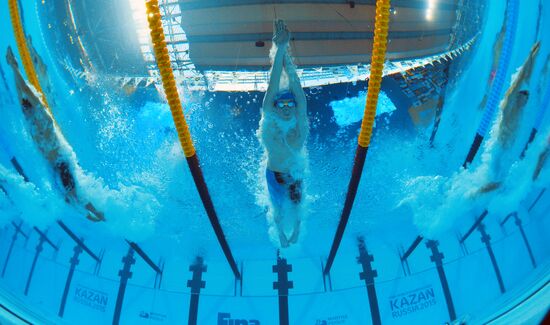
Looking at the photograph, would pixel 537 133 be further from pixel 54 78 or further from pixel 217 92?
pixel 54 78

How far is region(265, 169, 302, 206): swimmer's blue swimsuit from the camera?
118cm

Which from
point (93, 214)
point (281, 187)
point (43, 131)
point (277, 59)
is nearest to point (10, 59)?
point (43, 131)

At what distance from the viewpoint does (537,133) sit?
105 centimetres

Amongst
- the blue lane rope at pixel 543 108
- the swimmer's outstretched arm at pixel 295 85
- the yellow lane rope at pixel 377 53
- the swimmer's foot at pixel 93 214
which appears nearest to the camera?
the yellow lane rope at pixel 377 53

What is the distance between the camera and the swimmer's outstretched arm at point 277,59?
0.86m

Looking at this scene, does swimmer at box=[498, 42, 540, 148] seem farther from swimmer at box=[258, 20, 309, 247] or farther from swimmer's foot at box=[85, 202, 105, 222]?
swimmer's foot at box=[85, 202, 105, 222]

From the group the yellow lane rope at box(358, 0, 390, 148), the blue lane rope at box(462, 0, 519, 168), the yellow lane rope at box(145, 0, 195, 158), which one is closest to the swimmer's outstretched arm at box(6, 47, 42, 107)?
the yellow lane rope at box(145, 0, 195, 158)

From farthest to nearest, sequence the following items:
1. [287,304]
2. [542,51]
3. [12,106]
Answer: [287,304] → [12,106] → [542,51]

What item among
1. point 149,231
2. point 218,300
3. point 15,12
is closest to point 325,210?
point 218,300

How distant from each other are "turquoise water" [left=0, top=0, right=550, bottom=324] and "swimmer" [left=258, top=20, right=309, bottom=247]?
4 cm

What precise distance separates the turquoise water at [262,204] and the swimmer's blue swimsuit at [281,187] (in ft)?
0.09

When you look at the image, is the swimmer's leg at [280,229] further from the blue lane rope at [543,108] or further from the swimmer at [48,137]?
the blue lane rope at [543,108]

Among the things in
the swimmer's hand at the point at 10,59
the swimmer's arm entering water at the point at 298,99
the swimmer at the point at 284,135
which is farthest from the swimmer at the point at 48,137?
the swimmer's arm entering water at the point at 298,99

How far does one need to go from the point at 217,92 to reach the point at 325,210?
0.48 metres
